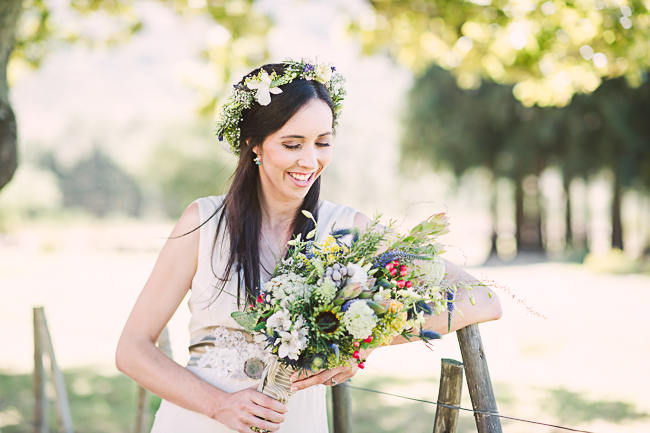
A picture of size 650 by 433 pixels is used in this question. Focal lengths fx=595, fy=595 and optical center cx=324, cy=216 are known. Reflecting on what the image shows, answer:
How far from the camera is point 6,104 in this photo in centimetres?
391

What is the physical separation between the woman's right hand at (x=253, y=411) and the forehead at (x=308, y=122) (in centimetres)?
95

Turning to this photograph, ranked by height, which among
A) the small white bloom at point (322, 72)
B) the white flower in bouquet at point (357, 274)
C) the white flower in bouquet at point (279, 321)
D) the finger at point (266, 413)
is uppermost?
the small white bloom at point (322, 72)

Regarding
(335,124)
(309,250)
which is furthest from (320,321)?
(335,124)

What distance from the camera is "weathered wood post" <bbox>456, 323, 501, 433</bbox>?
2359 millimetres

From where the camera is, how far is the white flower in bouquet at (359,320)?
69.7 inches

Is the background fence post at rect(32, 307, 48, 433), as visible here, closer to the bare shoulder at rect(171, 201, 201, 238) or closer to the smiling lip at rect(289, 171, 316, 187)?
the bare shoulder at rect(171, 201, 201, 238)

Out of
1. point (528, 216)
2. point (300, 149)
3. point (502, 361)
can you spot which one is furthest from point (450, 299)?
point (528, 216)

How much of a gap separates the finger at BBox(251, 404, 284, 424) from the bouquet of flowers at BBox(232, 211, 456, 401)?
6cm

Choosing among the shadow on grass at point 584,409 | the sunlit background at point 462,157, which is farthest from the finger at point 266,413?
the shadow on grass at point 584,409

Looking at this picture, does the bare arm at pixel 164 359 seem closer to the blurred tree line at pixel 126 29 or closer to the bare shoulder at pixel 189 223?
the bare shoulder at pixel 189 223

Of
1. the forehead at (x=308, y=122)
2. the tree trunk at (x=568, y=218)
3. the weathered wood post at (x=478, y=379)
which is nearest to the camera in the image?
the forehead at (x=308, y=122)

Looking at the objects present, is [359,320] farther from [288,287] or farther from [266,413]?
[266,413]

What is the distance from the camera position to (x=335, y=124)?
107 inches

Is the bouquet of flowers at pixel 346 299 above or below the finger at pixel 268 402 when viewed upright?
above
